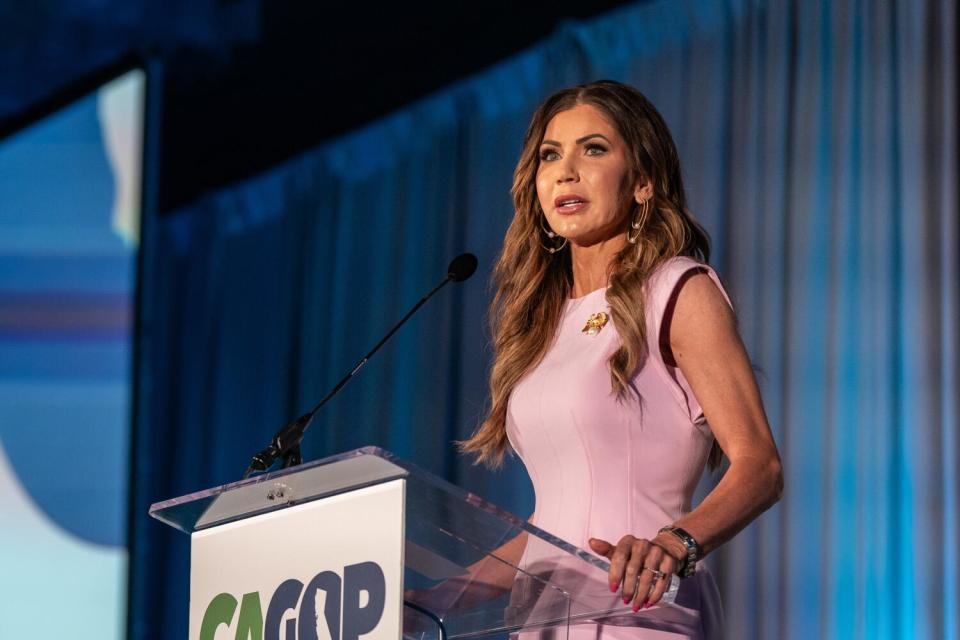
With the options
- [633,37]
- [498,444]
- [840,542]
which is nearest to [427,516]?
[498,444]

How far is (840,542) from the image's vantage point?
3.58 m

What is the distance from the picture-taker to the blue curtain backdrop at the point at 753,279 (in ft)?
11.6

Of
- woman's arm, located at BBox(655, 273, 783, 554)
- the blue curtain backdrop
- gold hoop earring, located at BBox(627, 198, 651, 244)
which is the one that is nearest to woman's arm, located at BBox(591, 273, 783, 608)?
woman's arm, located at BBox(655, 273, 783, 554)

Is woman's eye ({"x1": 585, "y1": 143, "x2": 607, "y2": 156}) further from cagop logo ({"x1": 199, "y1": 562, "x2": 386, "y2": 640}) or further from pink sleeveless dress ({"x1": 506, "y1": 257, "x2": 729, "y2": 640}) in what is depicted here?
cagop logo ({"x1": 199, "y1": 562, "x2": 386, "y2": 640})

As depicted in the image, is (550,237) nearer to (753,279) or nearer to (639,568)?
(639,568)

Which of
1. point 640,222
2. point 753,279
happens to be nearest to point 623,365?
point 640,222

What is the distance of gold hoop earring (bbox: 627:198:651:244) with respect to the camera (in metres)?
2.15

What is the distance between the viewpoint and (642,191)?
2.19 meters

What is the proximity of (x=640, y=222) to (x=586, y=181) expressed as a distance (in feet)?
0.36

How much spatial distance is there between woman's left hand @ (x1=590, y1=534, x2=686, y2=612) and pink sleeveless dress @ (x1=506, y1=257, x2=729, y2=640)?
0.99 feet

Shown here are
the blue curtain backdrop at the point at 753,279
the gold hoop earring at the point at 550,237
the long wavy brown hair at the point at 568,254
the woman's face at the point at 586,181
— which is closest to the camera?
the long wavy brown hair at the point at 568,254

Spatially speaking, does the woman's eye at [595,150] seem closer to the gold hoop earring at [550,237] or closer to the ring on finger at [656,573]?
the gold hoop earring at [550,237]

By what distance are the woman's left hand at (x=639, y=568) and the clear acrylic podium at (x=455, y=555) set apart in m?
0.02

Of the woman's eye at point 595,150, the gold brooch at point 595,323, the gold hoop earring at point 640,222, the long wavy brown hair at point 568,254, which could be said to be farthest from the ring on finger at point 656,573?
the woman's eye at point 595,150
